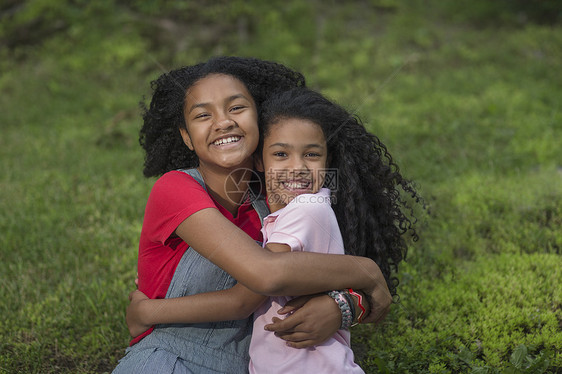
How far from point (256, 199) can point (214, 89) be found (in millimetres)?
599

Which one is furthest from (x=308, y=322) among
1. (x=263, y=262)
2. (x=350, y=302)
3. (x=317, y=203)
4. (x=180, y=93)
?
(x=180, y=93)

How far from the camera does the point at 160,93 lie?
314 cm

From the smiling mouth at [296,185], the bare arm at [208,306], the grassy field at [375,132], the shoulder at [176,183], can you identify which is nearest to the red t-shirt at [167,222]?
the shoulder at [176,183]

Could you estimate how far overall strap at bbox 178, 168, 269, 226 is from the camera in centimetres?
273

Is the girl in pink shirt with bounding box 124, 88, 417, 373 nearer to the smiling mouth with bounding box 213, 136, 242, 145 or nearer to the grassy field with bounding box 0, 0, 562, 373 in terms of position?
the smiling mouth with bounding box 213, 136, 242, 145

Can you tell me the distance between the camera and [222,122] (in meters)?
2.68

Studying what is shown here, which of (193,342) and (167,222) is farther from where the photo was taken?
(193,342)

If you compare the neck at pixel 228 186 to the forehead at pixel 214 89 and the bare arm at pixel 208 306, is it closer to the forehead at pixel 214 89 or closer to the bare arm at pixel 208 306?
the forehead at pixel 214 89

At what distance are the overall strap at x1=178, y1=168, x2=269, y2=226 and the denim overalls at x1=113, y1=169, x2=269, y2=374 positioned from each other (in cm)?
36

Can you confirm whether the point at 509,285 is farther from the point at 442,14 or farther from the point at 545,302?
the point at 442,14

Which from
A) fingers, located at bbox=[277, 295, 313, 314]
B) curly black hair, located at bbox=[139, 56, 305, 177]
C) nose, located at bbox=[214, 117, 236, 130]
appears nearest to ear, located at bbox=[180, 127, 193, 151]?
curly black hair, located at bbox=[139, 56, 305, 177]

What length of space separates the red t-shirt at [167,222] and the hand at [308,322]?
0.51 meters

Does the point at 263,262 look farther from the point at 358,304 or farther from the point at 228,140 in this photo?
the point at 228,140

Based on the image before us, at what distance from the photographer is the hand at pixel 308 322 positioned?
7.75 ft
